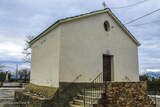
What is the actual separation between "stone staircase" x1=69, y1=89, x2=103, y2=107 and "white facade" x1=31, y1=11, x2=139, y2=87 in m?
1.11

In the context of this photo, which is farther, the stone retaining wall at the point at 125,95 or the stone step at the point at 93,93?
the stone step at the point at 93,93

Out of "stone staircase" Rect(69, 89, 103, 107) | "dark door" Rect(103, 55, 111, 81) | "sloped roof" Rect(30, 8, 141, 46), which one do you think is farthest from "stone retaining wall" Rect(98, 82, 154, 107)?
"sloped roof" Rect(30, 8, 141, 46)

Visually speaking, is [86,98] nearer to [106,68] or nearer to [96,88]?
[96,88]

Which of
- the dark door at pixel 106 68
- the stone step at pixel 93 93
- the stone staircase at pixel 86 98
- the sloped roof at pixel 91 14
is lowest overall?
the stone staircase at pixel 86 98

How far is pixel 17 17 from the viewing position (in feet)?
53.1

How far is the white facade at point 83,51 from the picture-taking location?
11.4 metres

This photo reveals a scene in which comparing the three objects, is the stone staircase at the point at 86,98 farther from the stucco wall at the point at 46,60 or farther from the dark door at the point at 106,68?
the dark door at the point at 106,68

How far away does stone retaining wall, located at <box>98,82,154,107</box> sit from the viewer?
9.89 m

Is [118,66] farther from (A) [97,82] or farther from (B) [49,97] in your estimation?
(B) [49,97]

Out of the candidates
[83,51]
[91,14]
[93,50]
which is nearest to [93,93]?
[83,51]

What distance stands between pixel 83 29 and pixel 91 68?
2.50 meters

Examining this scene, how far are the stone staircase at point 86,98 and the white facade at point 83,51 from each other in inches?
43.7

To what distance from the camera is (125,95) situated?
10555 millimetres

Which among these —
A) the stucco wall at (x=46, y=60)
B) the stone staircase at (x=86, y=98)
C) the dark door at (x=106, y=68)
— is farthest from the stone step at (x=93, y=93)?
the dark door at (x=106, y=68)
